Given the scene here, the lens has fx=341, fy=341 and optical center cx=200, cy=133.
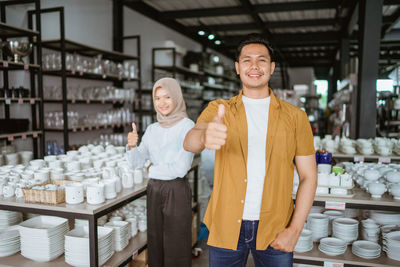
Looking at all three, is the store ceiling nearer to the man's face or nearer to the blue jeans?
the man's face

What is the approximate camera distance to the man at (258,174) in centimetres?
146

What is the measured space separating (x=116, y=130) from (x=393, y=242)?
17.7 ft

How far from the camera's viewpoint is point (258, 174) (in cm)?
148

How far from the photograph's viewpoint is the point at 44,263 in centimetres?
229

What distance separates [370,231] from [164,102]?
5.99 ft

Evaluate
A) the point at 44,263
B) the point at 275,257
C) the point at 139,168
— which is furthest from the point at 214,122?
the point at 44,263

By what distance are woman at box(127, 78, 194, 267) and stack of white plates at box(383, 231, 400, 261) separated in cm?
141

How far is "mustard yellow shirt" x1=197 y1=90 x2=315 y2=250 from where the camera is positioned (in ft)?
4.80

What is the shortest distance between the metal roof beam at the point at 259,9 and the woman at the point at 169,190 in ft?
19.1

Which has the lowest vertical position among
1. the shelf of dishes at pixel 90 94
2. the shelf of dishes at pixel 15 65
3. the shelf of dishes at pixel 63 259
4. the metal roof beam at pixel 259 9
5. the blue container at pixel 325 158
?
the shelf of dishes at pixel 63 259

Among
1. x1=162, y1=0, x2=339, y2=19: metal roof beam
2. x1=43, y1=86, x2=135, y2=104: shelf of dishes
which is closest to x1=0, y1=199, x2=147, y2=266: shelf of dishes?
x1=43, y1=86, x2=135, y2=104: shelf of dishes

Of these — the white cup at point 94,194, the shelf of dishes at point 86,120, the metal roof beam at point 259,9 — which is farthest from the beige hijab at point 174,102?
the metal roof beam at point 259,9

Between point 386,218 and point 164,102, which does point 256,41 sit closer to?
point 164,102

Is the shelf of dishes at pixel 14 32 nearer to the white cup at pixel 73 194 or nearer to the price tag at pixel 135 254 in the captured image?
the white cup at pixel 73 194
